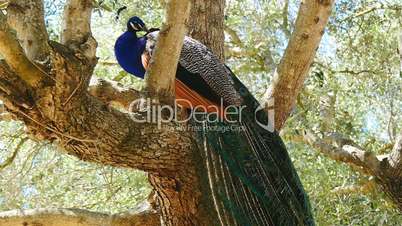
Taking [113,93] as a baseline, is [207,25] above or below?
above

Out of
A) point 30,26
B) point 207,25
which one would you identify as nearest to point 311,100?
point 207,25

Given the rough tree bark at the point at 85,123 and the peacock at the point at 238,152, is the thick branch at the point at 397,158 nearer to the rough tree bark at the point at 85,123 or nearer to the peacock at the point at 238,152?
the peacock at the point at 238,152

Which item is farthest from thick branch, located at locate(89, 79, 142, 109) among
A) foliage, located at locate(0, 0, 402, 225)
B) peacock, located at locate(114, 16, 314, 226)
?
foliage, located at locate(0, 0, 402, 225)

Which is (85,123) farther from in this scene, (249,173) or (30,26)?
(249,173)

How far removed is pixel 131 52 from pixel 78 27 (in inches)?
50.0

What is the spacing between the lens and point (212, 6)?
11.7 feet

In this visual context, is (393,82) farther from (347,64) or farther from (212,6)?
(212,6)

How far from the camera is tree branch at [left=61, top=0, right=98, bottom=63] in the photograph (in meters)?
2.25

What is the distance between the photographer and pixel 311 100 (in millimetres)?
5621

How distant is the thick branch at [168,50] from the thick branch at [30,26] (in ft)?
1.47

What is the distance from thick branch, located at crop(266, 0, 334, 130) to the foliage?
133cm

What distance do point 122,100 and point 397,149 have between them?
1771 millimetres

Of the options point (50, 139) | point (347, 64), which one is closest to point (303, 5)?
point (50, 139)

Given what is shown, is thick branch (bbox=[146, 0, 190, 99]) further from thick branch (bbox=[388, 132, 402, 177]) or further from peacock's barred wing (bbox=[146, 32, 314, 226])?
thick branch (bbox=[388, 132, 402, 177])
